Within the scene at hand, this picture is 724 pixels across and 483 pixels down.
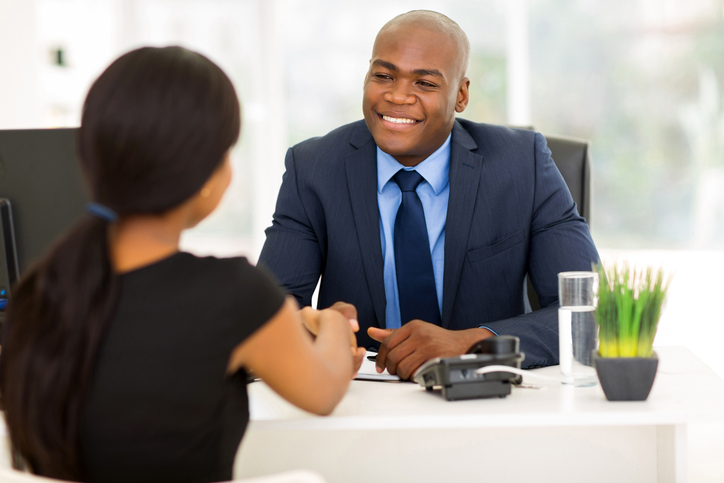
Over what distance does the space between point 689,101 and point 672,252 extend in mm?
999

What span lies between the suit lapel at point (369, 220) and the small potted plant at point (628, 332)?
2.47 feet

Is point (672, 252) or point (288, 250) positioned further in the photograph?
point (672, 252)

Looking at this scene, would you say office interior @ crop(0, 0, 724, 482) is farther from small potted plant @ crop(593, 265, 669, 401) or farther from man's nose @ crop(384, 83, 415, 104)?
small potted plant @ crop(593, 265, 669, 401)

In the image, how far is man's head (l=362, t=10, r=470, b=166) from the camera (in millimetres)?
1818

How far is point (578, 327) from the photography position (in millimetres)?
1199

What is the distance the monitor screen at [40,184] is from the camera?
5.20 ft

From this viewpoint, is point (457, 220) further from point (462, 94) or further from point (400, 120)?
point (462, 94)

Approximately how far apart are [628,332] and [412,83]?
97 centimetres

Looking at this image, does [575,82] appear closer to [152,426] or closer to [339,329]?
[339,329]

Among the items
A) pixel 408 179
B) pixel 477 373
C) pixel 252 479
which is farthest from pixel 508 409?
pixel 408 179

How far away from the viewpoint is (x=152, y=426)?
0.87 metres

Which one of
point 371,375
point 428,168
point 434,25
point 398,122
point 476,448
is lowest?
point 476,448

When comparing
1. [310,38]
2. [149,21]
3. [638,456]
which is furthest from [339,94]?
[638,456]

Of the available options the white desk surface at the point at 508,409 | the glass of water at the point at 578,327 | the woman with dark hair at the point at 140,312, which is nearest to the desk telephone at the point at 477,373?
the white desk surface at the point at 508,409
